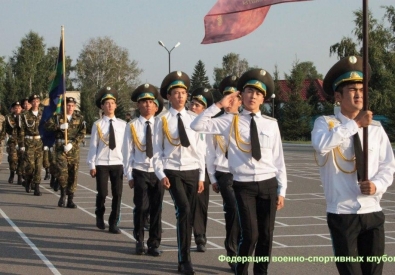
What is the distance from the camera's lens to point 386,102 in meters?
59.9

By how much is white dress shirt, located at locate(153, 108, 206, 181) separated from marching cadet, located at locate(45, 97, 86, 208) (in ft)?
20.5

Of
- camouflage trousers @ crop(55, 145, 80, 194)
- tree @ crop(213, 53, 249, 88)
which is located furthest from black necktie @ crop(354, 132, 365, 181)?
tree @ crop(213, 53, 249, 88)

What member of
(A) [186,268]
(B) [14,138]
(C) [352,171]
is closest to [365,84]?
(C) [352,171]

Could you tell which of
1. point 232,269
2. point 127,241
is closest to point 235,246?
point 232,269

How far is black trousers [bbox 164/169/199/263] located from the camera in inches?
334

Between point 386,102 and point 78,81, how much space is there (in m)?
48.3

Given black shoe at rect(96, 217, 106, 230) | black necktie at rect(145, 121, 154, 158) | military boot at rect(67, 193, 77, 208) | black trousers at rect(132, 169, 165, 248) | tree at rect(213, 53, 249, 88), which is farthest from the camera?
tree at rect(213, 53, 249, 88)

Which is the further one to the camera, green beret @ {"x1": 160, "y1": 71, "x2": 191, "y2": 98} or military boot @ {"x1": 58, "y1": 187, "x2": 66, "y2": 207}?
military boot @ {"x1": 58, "y1": 187, "x2": 66, "y2": 207}

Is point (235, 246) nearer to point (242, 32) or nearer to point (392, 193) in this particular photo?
point (242, 32)

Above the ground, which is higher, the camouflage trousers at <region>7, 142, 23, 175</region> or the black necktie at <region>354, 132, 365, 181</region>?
the black necktie at <region>354, 132, 365, 181</region>

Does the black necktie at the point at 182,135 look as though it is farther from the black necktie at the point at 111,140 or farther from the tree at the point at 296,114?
the tree at the point at 296,114

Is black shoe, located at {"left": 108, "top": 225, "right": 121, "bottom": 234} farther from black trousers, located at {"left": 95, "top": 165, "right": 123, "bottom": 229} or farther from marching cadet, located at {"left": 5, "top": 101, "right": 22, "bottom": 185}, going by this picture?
marching cadet, located at {"left": 5, "top": 101, "right": 22, "bottom": 185}

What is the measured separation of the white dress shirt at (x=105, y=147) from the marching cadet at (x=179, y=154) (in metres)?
3.14

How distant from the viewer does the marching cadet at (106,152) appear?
39.5ft
